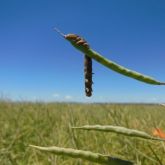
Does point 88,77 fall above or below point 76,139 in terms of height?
above

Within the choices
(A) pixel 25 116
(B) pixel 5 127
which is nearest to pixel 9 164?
(B) pixel 5 127

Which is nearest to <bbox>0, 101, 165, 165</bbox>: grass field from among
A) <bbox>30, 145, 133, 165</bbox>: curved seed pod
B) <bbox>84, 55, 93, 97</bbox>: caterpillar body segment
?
<bbox>30, 145, 133, 165</bbox>: curved seed pod

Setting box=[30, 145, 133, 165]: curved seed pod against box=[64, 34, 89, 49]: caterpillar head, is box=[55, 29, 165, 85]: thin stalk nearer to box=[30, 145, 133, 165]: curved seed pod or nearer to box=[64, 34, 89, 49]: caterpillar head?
box=[64, 34, 89, 49]: caterpillar head

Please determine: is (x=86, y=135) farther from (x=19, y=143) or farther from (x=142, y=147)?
(x=142, y=147)

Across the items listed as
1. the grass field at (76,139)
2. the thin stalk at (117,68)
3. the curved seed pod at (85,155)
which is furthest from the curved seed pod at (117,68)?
the grass field at (76,139)

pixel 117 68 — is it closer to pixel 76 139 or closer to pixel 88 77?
pixel 88 77

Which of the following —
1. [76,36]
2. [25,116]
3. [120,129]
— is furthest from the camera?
[25,116]

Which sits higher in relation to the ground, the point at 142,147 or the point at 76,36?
the point at 76,36

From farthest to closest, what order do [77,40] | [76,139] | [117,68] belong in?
1. [76,139]
2. [117,68]
3. [77,40]

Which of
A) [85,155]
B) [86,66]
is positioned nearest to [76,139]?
[85,155]

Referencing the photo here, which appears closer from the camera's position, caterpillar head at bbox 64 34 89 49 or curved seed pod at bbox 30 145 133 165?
caterpillar head at bbox 64 34 89 49

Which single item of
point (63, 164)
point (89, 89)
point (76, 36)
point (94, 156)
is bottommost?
point (63, 164)
